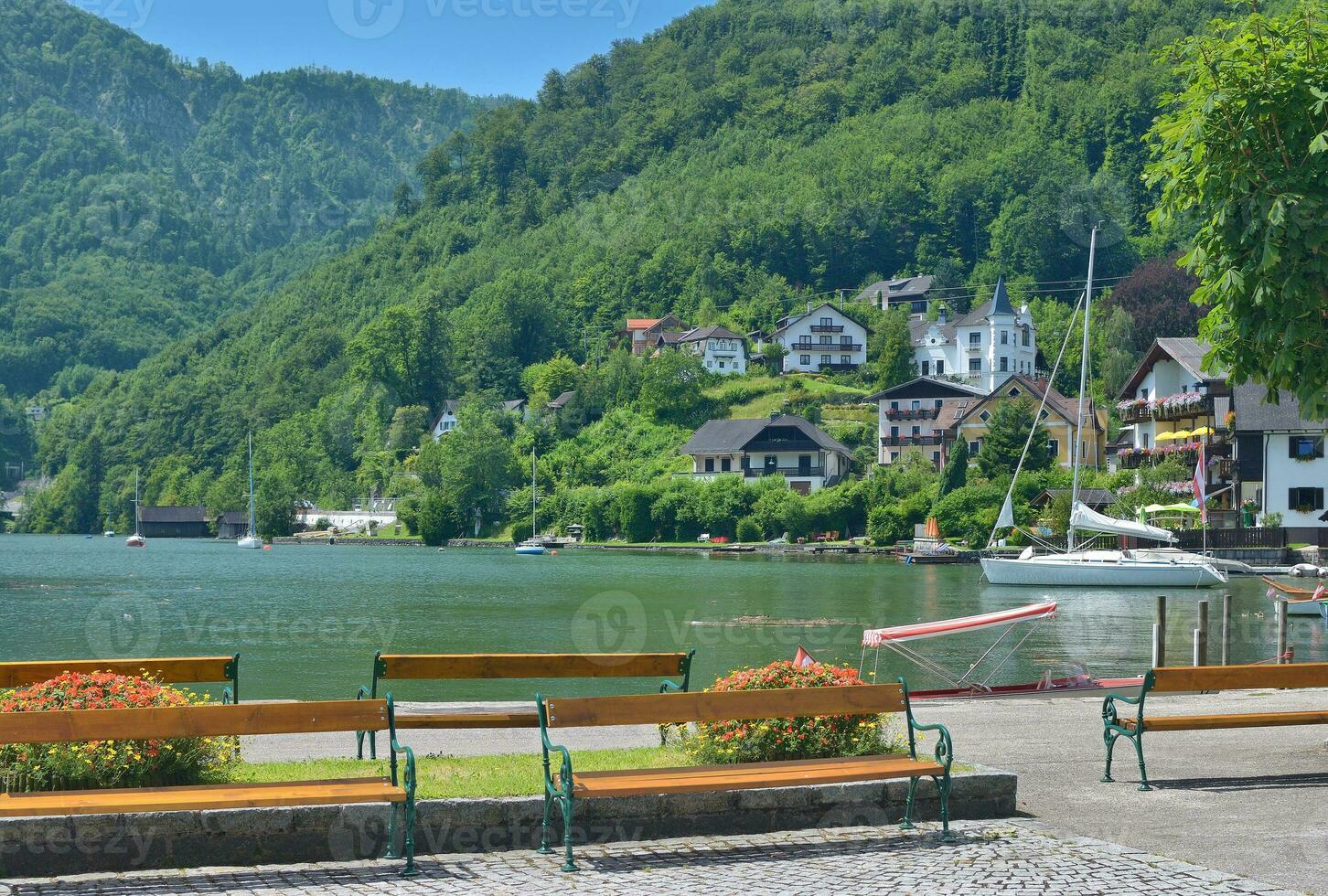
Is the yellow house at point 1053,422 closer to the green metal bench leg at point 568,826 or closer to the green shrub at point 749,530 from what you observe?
the green shrub at point 749,530

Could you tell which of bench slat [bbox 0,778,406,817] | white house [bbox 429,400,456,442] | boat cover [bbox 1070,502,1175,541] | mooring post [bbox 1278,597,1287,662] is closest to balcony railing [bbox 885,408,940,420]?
boat cover [bbox 1070,502,1175,541]

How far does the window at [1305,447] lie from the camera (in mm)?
73562

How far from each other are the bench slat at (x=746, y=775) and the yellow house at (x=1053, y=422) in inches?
3872

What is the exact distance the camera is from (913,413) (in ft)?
414

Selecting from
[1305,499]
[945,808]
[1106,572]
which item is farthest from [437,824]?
[1305,499]

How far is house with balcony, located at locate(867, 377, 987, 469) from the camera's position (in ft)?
408

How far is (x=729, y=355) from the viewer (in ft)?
530

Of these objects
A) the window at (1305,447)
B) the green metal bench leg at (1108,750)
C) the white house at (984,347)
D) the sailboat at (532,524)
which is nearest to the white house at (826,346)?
the white house at (984,347)

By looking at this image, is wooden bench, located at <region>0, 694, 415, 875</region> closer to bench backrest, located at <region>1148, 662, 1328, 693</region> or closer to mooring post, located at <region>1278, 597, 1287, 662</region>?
bench backrest, located at <region>1148, 662, 1328, 693</region>

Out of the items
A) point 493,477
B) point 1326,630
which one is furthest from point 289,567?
point 1326,630

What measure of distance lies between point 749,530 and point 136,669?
338 feet

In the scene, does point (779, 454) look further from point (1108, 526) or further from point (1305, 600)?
point (1305, 600)

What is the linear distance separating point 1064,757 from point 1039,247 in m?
192

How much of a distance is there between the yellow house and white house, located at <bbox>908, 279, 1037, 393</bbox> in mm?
26444
